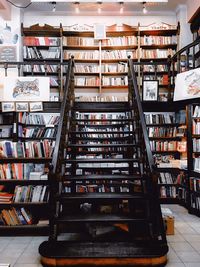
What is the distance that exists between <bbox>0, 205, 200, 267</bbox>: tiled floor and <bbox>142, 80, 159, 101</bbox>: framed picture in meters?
2.66

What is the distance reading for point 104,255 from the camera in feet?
9.39

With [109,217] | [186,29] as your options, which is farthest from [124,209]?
[186,29]

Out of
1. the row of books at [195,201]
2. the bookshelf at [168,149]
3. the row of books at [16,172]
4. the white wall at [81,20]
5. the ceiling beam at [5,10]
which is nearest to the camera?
the row of books at [16,172]

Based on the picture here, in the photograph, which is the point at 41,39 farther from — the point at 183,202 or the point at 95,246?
the point at 95,246

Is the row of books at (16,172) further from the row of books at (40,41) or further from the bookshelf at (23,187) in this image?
the row of books at (40,41)

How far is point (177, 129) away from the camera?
630 centimetres

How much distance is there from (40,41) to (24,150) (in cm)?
378

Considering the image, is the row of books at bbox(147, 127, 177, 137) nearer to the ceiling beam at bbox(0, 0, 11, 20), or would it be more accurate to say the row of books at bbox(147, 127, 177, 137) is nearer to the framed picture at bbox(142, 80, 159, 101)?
the framed picture at bbox(142, 80, 159, 101)

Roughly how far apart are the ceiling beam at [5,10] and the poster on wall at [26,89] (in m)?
2.32

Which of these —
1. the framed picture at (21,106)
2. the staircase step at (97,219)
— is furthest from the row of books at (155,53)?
the staircase step at (97,219)

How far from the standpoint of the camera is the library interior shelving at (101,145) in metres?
3.41

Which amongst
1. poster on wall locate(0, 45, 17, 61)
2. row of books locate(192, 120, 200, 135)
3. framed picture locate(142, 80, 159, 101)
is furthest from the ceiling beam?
row of books locate(192, 120, 200, 135)

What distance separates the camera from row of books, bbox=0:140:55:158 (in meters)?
4.17

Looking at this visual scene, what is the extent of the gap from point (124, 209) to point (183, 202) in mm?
1751
